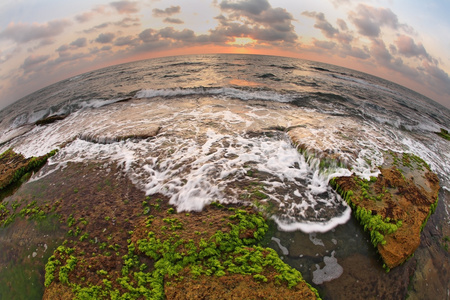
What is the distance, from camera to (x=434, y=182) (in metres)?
5.91

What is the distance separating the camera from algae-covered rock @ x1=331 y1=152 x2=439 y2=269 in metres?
3.87

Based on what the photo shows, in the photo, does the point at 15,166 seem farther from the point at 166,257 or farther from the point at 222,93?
the point at 222,93

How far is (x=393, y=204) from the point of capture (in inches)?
186

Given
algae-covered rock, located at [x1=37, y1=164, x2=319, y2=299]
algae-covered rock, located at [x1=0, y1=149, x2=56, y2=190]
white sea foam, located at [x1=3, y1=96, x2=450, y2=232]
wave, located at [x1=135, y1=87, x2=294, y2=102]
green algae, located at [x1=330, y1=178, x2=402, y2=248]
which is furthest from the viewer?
wave, located at [x1=135, y1=87, x2=294, y2=102]

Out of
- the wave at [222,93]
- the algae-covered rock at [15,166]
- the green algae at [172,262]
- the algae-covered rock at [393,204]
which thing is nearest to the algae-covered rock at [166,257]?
the green algae at [172,262]

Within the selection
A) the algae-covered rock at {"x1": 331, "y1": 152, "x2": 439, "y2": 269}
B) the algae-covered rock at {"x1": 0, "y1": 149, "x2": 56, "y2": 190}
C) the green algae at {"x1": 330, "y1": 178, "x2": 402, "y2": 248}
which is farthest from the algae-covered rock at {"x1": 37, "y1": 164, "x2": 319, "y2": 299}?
the algae-covered rock at {"x1": 0, "y1": 149, "x2": 56, "y2": 190}

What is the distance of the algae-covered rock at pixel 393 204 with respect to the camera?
3.87m

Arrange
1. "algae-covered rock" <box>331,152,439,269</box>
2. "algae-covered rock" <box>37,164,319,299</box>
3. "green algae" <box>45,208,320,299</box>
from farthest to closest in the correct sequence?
1. "algae-covered rock" <box>331,152,439,269</box>
2. "green algae" <box>45,208,320,299</box>
3. "algae-covered rock" <box>37,164,319,299</box>

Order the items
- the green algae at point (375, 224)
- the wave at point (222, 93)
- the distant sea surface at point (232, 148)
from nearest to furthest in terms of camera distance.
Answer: the green algae at point (375, 224), the distant sea surface at point (232, 148), the wave at point (222, 93)

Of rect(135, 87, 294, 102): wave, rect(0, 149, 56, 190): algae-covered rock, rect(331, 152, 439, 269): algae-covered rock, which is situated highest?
rect(331, 152, 439, 269): algae-covered rock

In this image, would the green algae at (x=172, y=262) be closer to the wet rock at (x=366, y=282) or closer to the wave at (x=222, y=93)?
the wet rock at (x=366, y=282)

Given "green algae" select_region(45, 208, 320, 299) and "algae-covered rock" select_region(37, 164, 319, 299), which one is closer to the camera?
"algae-covered rock" select_region(37, 164, 319, 299)

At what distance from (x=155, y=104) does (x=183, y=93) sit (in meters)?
3.90

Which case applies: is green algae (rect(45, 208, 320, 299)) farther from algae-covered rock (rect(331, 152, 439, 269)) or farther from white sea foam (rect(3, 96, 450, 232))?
algae-covered rock (rect(331, 152, 439, 269))
